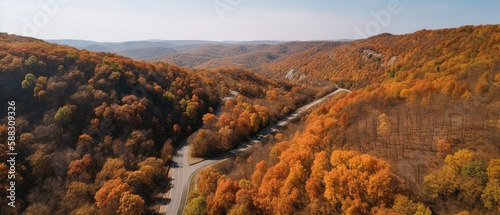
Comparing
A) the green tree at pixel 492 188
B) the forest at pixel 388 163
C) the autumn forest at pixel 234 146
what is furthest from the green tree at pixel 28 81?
the green tree at pixel 492 188

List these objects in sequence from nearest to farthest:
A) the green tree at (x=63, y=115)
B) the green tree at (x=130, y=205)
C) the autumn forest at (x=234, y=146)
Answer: the autumn forest at (x=234, y=146), the green tree at (x=130, y=205), the green tree at (x=63, y=115)

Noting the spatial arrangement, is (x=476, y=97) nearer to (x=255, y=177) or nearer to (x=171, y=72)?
(x=255, y=177)

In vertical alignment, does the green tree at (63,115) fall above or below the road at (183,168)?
above

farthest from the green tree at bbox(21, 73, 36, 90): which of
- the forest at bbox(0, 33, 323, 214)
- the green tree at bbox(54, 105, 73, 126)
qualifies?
the green tree at bbox(54, 105, 73, 126)

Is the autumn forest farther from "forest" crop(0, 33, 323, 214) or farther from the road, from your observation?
the road

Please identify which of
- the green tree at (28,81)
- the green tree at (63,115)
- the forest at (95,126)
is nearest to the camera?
the forest at (95,126)

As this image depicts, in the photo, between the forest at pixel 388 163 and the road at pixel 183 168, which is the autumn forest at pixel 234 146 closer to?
the forest at pixel 388 163

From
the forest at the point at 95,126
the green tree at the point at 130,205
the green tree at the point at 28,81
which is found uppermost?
the green tree at the point at 28,81
